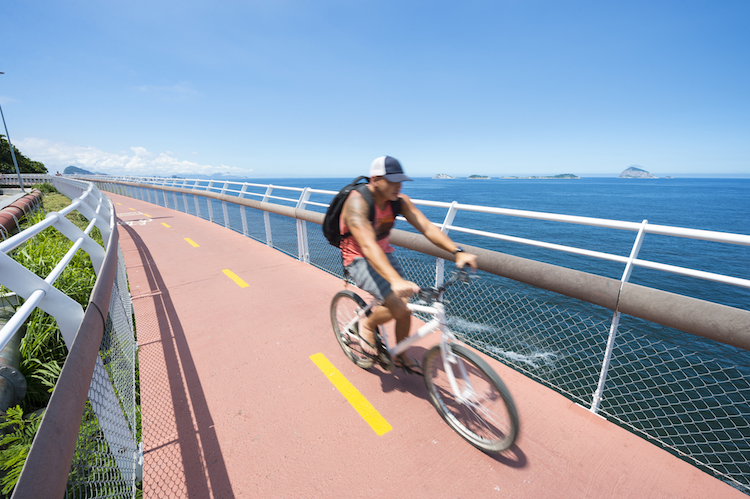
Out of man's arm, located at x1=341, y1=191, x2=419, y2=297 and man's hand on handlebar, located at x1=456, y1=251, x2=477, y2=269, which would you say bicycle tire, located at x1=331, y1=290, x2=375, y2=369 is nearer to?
man's arm, located at x1=341, y1=191, x2=419, y2=297

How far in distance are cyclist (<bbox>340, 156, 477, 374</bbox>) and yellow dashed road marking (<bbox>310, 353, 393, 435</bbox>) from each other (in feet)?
1.50

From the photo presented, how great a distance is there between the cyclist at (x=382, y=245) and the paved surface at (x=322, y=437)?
0.71 meters

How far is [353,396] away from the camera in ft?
10.2

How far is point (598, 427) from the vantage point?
277 cm

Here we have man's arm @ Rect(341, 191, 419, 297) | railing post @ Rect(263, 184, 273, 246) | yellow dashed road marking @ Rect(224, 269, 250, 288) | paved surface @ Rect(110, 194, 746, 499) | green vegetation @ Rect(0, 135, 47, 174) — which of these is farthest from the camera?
green vegetation @ Rect(0, 135, 47, 174)

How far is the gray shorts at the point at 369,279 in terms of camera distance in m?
2.71

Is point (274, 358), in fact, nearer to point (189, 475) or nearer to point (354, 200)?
point (189, 475)

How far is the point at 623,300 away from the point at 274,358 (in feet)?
11.1

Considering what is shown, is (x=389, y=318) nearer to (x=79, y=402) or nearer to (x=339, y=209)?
(x=339, y=209)

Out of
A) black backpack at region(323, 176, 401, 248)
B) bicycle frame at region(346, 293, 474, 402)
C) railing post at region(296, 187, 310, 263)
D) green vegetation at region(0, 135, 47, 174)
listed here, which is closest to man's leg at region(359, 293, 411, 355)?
bicycle frame at region(346, 293, 474, 402)

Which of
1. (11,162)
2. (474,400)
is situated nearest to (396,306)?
(474,400)

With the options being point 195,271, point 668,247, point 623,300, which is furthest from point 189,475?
point 668,247

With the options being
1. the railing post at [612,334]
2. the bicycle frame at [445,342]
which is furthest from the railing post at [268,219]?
the railing post at [612,334]

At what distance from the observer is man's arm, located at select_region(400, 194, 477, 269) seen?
2.53 metres
